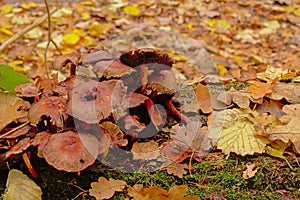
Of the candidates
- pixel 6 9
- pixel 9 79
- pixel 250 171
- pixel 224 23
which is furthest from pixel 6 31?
pixel 250 171

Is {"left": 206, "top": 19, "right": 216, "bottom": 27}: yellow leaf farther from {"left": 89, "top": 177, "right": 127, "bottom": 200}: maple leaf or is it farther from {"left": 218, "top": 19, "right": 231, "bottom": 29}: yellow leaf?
{"left": 89, "top": 177, "right": 127, "bottom": 200}: maple leaf

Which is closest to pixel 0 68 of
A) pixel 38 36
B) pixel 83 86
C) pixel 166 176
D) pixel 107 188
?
pixel 83 86

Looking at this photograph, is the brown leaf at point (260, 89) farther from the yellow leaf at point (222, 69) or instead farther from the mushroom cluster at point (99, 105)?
the yellow leaf at point (222, 69)

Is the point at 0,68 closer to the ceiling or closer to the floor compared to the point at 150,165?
closer to the ceiling

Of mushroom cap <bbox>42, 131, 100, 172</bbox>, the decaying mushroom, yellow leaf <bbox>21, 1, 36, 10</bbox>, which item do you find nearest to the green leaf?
the decaying mushroom

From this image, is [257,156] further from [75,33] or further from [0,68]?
[75,33]

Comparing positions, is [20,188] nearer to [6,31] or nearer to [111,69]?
[111,69]
